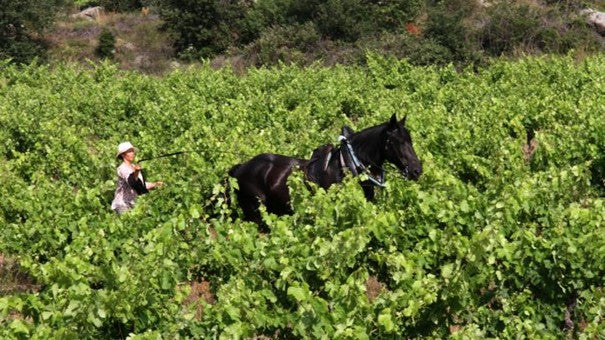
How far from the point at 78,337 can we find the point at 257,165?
14.1ft

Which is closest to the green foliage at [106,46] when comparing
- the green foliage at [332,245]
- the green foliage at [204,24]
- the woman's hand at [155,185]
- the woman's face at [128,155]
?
the green foliage at [204,24]

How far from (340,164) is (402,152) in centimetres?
76

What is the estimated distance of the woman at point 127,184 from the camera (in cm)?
841

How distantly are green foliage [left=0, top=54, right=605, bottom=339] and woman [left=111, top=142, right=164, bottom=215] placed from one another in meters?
0.26

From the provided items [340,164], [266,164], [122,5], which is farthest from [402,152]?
[122,5]

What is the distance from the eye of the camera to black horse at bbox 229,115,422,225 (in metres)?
7.75

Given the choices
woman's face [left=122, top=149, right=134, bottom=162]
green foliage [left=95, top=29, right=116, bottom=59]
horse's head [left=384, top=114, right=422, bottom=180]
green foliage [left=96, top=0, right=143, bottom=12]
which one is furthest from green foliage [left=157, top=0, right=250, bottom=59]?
horse's head [left=384, top=114, right=422, bottom=180]

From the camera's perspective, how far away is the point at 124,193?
8523 millimetres

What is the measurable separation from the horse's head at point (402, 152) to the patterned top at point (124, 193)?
10.5 feet

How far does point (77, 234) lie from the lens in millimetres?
7297

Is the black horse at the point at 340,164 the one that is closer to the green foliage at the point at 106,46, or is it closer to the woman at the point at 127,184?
the woman at the point at 127,184

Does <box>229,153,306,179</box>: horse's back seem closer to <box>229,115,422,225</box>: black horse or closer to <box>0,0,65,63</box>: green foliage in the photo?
<box>229,115,422,225</box>: black horse

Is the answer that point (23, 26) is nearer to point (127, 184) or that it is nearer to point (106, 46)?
point (106, 46)

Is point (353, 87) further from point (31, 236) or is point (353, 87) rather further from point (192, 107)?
point (31, 236)
